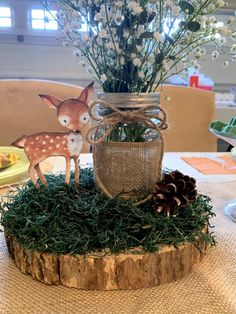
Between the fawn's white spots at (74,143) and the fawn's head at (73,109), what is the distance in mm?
13

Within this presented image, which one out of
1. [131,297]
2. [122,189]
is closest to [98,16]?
[122,189]

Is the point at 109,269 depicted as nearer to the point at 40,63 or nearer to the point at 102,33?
the point at 102,33

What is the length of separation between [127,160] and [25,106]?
37.4 inches

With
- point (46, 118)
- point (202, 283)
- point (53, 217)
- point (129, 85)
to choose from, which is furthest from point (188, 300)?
point (46, 118)

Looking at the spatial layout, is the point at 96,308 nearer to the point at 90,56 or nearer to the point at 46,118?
the point at 90,56

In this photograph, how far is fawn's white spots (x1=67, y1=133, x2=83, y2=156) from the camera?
603 mm

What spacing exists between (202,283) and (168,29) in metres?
0.39

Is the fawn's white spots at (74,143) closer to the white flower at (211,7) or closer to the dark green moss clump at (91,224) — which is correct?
the dark green moss clump at (91,224)

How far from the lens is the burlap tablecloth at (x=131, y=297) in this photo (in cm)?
43

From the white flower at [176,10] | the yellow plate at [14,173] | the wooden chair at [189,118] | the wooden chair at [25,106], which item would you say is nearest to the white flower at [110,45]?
the white flower at [176,10]

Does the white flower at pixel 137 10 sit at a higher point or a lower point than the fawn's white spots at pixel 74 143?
higher

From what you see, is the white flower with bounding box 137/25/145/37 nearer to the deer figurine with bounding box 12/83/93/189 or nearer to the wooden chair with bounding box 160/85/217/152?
the deer figurine with bounding box 12/83/93/189

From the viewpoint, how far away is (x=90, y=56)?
591mm

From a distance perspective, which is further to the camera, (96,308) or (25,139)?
(25,139)
